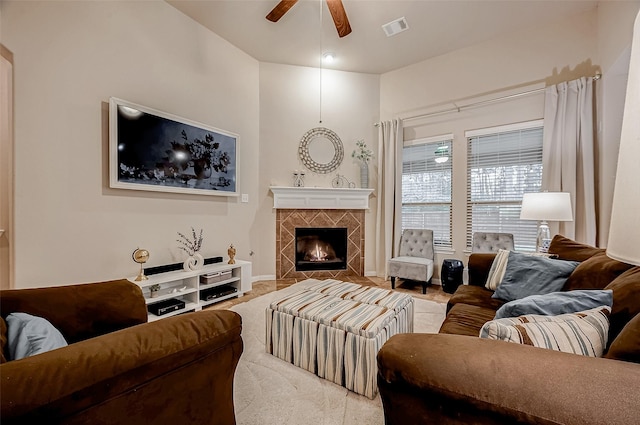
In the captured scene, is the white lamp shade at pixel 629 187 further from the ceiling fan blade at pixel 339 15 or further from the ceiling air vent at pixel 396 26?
the ceiling air vent at pixel 396 26

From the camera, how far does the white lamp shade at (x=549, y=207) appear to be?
95.8 inches

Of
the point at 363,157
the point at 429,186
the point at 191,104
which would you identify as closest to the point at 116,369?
the point at 191,104

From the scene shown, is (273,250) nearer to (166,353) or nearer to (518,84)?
(166,353)

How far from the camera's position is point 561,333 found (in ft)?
2.73

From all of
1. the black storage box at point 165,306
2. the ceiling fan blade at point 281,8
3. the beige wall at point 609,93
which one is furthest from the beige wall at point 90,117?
the beige wall at point 609,93

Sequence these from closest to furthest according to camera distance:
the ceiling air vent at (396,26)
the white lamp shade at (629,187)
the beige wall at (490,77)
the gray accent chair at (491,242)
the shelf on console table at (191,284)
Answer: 1. the white lamp shade at (629,187)
2. the shelf on console table at (191,284)
3. the beige wall at (490,77)
4. the ceiling air vent at (396,26)
5. the gray accent chair at (491,242)

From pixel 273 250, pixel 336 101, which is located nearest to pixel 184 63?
pixel 336 101

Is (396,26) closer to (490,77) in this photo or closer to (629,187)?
(490,77)

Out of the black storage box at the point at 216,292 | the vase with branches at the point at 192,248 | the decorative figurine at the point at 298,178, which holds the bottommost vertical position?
the black storage box at the point at 216,292

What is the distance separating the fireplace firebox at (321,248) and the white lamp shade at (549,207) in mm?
2426

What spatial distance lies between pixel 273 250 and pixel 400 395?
3517mm

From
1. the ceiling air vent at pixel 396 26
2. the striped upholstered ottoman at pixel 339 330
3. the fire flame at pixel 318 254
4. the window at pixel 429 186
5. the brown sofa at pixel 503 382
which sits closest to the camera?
the brown sofa at pixel 503 382

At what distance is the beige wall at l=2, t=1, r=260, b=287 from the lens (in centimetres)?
203

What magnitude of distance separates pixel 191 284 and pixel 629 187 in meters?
3.23
